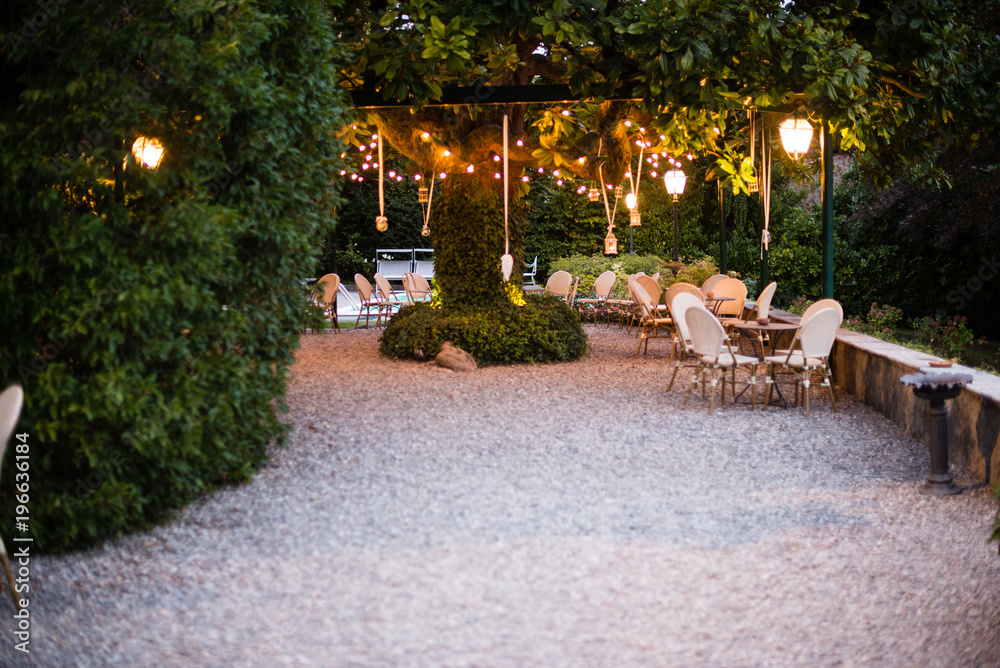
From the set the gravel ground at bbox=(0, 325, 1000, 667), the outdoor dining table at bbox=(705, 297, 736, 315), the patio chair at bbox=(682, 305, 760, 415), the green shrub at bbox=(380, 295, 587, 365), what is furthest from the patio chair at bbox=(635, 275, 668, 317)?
the gravel ground at bbox=(0, 325, 1000, 667)

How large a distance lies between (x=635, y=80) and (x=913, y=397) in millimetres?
3387

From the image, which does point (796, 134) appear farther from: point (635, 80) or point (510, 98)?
point (510, 98)

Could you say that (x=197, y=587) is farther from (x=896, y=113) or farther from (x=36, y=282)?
(x=896, y=113)

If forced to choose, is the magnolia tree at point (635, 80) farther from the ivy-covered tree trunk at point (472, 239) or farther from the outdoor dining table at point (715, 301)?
the outdoor dining table at point (715, 301)

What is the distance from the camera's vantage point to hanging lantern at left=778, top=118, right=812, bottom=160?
25.0ft

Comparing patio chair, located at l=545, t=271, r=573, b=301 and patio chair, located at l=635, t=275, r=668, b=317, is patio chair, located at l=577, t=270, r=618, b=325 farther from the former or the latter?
patio chair, located at l=635, t=275, r=668, b=317

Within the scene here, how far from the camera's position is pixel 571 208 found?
20.7 m

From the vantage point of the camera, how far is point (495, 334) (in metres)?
9.04

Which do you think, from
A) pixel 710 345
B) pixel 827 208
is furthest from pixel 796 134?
pixel 710 345

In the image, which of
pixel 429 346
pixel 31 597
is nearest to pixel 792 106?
pixel 429 346

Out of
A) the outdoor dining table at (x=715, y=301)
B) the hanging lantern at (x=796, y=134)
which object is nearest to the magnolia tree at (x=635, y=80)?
the hanging lantern at (x=796, y=134)

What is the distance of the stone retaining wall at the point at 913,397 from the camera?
180 inches

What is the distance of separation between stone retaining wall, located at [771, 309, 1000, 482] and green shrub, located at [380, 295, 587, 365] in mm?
2837

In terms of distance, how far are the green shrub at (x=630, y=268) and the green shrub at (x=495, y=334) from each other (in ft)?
14.0
